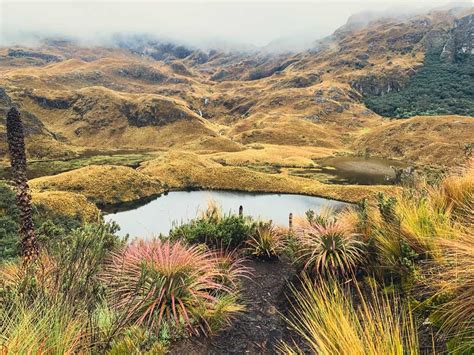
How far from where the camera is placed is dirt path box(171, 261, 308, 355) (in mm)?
5375

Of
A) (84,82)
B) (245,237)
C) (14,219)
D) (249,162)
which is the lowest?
(249,162)

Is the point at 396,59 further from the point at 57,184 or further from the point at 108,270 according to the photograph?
the point at 108,270

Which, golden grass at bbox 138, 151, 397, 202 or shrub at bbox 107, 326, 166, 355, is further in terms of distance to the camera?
golden grass at bbox 138, 151, 397, 202

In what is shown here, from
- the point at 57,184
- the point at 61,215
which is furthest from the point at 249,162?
the point at 61,215

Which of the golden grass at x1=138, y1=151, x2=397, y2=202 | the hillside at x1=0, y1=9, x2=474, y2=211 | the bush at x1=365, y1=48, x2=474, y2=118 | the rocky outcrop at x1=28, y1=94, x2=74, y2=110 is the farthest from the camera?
the bush at x1=365, y1=48, x2=474, y2=118

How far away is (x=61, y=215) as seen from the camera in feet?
76.2

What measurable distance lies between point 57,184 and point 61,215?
15178 millimetres

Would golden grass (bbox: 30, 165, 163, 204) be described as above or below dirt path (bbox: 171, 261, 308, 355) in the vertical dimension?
below

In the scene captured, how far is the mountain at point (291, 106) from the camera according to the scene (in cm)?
8381

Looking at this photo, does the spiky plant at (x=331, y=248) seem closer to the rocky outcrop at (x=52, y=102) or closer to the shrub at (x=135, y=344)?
the shrub at (x=135, y=344)

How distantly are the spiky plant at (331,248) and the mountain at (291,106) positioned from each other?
160 ft

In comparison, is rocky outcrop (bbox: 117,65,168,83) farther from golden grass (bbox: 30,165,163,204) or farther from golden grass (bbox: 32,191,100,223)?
golden grass (bbox: 32,191,100,223)

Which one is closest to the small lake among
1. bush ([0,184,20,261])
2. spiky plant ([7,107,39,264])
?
bush ([0,184,20,261])

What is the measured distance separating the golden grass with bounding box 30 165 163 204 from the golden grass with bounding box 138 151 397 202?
4.27m
